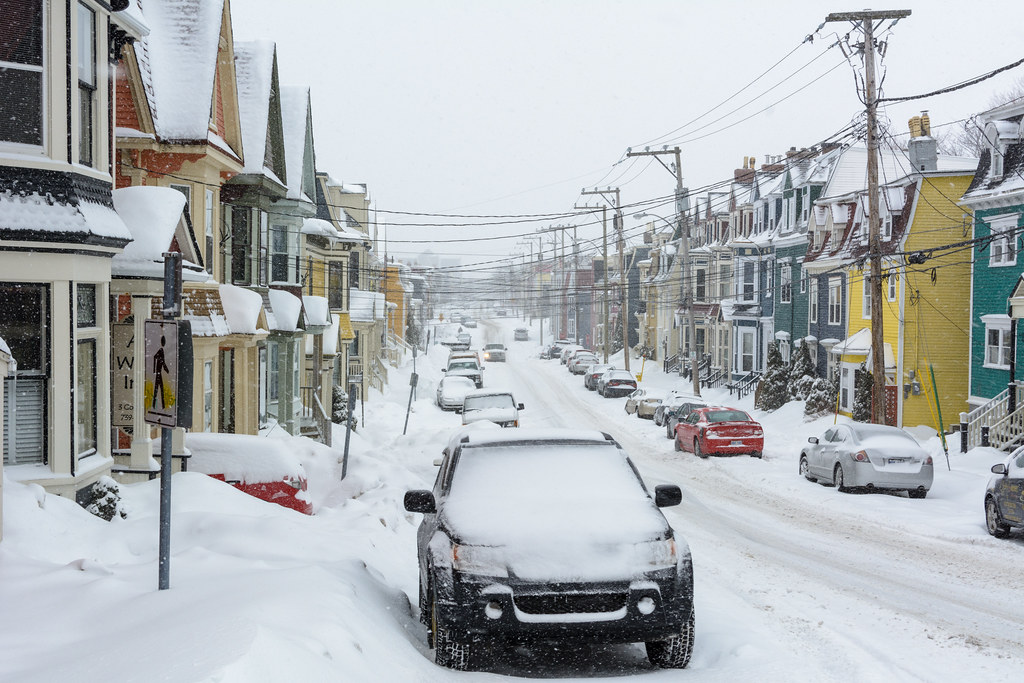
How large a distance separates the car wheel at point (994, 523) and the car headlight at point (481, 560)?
10.5 meters

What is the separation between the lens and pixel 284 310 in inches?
1029

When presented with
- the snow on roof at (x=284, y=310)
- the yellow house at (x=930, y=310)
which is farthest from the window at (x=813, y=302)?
the snow on roof at (x=284, y=310)

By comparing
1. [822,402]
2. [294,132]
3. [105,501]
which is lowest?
[822,402]

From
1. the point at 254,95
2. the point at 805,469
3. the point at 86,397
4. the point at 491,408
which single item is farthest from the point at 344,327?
the point at 86,397

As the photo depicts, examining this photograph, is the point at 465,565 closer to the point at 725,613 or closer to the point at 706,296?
the point at 725,613

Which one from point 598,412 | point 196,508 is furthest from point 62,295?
point 598,412

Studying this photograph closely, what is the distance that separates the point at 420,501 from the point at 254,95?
1777 centimetres

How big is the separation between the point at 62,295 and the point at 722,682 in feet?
24.6

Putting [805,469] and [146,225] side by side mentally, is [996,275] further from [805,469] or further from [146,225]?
[146,225]

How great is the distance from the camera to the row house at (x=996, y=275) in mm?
27406

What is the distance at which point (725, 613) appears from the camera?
30.0ft

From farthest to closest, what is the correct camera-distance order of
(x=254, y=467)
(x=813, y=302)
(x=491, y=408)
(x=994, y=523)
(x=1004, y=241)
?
(x=813, y=302) < (x=491, y=408) < (x=1004, y=241) < (x=254, y=467) < (x=994, y=523)

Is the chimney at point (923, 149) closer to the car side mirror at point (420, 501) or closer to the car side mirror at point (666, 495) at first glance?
the car side mirror at point (666, 495)

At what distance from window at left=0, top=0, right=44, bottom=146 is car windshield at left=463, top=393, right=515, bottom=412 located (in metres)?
21.9
